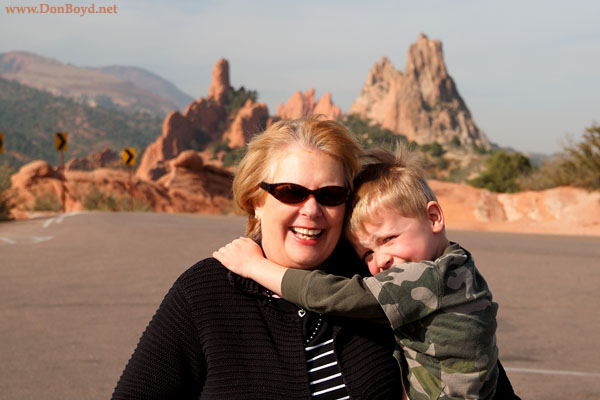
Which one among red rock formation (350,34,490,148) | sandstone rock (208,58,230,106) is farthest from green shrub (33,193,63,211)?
red rock formation (350,34,490,148)

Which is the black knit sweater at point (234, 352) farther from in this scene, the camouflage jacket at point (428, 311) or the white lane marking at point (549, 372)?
the white lane marking at point (549, 372)

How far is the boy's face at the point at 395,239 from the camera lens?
→ 2236 mm

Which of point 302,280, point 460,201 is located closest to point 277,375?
point 302,280

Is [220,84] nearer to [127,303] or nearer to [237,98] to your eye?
[237,98]

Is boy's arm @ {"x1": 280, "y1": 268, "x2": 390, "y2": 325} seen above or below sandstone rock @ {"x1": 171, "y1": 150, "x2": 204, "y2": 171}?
above

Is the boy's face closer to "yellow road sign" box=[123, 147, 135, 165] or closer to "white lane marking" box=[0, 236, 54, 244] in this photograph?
"white lane marking" box=[0, 236, 54, 244]

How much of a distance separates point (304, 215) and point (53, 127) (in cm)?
12063

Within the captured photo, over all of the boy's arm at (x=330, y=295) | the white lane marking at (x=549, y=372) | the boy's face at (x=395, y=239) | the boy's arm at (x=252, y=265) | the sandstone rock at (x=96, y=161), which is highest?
the boy's face at (x=395, y=239)

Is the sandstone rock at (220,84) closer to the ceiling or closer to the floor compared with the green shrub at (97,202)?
closer to the ceiling

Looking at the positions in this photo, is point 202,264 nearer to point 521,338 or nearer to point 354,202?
point 354,202

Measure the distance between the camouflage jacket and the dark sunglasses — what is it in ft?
0.77

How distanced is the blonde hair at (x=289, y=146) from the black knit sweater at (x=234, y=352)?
1.16 ft

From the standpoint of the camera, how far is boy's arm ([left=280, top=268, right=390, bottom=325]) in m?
2.05

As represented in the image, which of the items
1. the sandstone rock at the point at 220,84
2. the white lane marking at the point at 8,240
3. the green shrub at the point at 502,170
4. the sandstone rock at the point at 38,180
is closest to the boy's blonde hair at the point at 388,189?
the white lane marking at the point at 8,240
